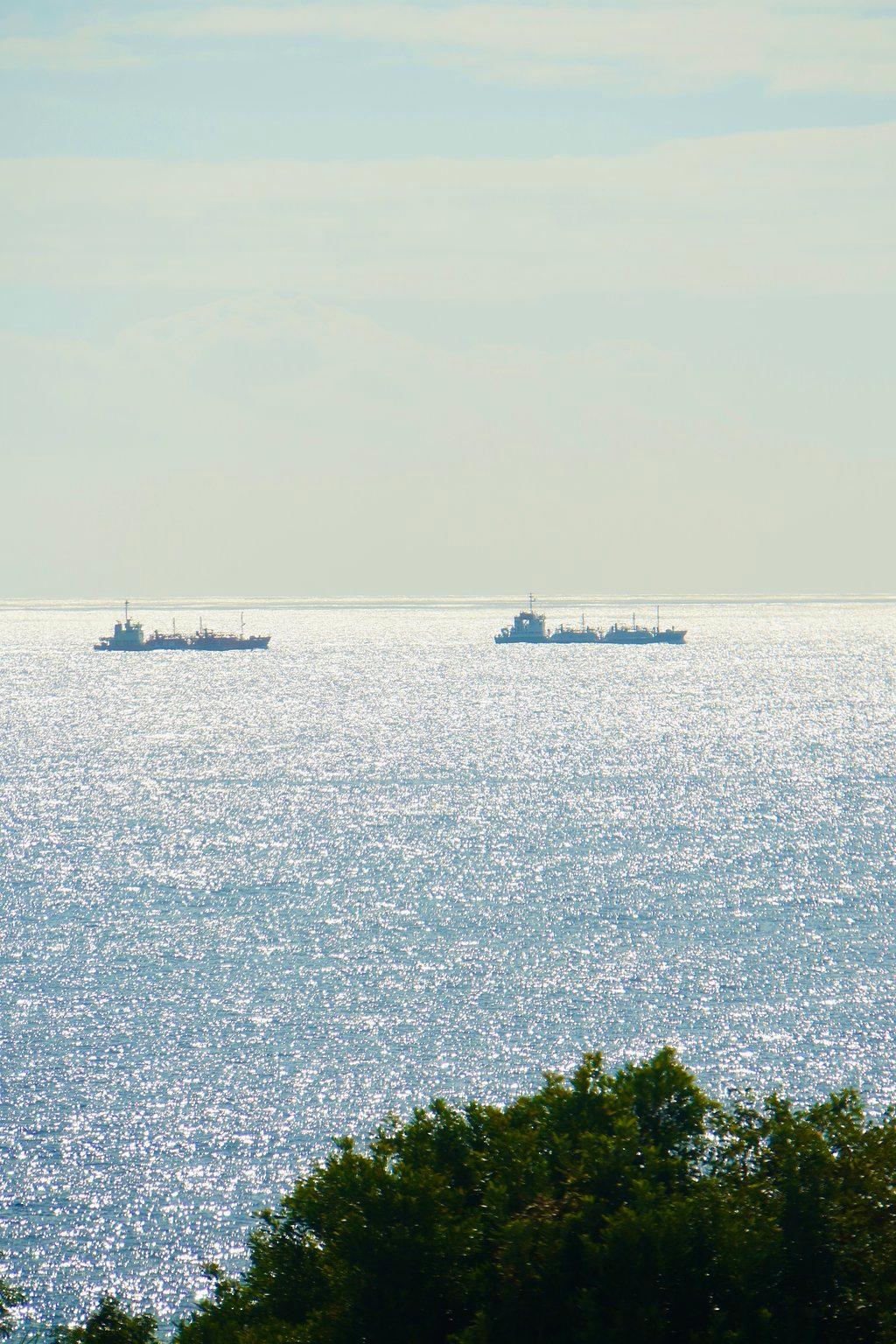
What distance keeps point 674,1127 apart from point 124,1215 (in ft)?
82.7

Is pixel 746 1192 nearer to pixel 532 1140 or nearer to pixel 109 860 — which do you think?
pixel 532 1140

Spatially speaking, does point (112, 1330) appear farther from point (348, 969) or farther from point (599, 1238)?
point (348, 969)

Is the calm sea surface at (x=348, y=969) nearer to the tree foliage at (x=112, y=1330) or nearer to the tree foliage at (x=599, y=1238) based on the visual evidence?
the tree foliage at (x=112, y=1330)

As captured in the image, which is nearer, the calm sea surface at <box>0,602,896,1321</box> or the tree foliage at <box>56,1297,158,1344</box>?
the tree foliage at <box>56,1297,158,1344</box>

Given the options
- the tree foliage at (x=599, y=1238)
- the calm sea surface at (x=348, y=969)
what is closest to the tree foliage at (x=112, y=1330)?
the tree foliage at (x=599, y=1238)

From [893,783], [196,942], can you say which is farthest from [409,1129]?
[893,783]

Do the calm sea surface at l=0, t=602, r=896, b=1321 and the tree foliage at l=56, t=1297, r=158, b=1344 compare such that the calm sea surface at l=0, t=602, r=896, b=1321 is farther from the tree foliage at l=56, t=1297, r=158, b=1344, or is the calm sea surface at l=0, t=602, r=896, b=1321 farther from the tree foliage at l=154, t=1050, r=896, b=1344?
the tree foliage at l=154, t=1050, r=896, b=1344

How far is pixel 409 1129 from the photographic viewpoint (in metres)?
28.1

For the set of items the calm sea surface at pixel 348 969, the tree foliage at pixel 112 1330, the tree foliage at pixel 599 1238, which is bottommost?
the calm sea surface at pixel 348 969

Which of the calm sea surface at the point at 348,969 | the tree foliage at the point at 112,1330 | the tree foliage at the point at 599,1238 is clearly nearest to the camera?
the tree foliage at the point at 599,1238

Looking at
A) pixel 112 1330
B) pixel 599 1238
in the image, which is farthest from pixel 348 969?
pixel 599 1238

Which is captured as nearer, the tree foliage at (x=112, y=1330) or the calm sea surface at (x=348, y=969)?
the tree foliage at (x=112, y=1330)

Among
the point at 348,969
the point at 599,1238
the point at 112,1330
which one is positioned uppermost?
the point at 599,1238

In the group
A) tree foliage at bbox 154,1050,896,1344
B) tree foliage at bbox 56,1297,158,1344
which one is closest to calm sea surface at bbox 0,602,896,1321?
tree foliage at bbox 56,1297,158,1344
